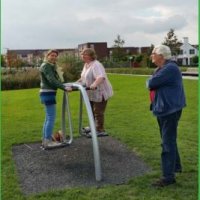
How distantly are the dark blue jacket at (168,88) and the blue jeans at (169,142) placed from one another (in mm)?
99

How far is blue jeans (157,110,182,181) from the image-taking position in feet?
16.1

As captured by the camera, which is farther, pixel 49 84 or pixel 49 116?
pixel 49 116

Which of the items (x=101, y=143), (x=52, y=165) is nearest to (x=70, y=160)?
(x=52, y=165)

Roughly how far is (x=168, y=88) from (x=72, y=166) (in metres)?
2.02

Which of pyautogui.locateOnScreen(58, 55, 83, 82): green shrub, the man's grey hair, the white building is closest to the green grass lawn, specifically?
the man's grey hair

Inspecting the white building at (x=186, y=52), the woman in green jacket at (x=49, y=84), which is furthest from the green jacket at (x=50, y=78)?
the white building at (x=186, y=52)

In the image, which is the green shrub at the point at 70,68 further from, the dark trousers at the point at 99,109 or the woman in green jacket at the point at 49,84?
the woman in green jacket at the point at 49,84

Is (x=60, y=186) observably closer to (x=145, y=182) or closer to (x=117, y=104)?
(x=145, y=182)

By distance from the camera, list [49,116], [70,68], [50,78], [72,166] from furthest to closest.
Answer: [70,68] → [49,116] → [50,78] → [72,166]

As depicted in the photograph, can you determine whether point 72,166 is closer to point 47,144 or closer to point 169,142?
point 47,144

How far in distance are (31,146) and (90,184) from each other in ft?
7.98

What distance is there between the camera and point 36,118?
10.8m

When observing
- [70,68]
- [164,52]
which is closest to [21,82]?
[70,68]

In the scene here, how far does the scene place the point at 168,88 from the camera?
4.84 metres
